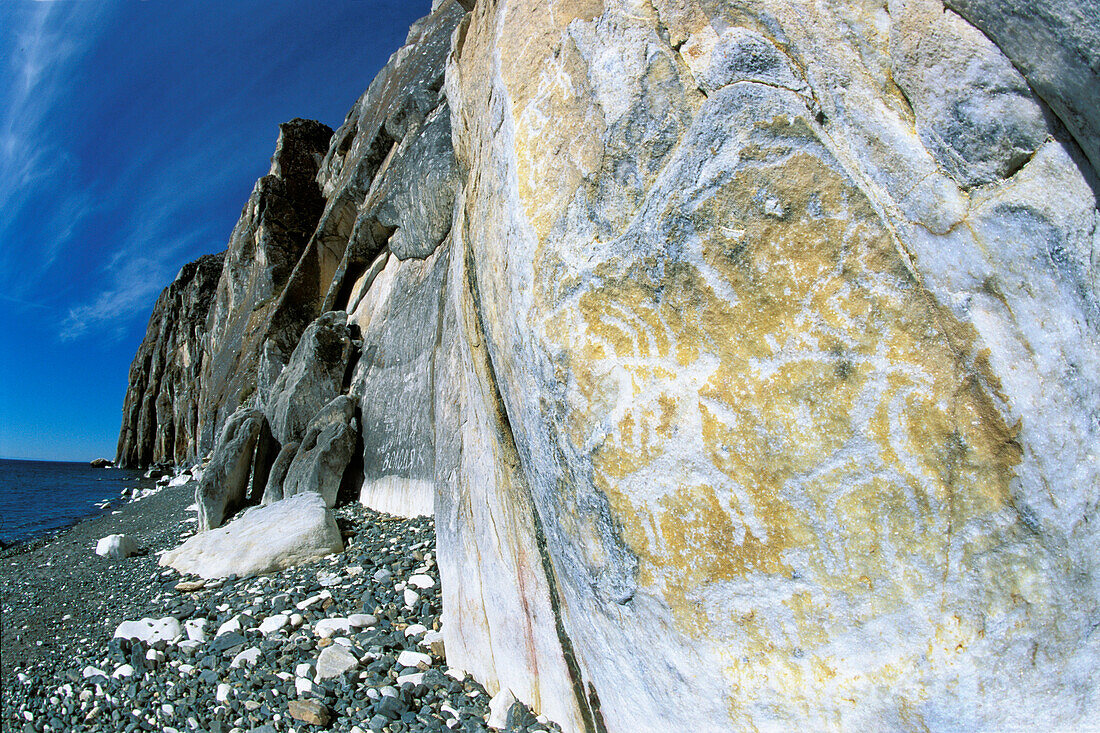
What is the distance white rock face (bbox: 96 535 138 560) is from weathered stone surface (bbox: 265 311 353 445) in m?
2.57

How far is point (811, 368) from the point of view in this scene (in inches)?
61.1

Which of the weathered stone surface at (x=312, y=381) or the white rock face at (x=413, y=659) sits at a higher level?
the weathered stone surface at (x=312, y=381)

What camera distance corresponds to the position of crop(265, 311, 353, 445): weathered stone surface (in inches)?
367

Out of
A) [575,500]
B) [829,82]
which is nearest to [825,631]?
[575,500]

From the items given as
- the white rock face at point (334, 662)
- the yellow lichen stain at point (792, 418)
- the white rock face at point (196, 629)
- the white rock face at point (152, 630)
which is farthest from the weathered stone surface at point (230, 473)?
the yellow lichen stain at point (792, 418)

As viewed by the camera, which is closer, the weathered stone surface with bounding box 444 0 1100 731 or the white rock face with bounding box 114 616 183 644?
the weathered stone surface with bounding box 444 0 1100 731

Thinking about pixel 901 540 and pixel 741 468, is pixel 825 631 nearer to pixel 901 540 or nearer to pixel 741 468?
pixel 901 540

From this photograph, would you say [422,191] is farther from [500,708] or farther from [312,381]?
[500,708]

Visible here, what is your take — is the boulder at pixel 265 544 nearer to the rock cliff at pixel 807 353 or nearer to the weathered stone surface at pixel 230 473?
the weathered stone surface at pixel 230 473

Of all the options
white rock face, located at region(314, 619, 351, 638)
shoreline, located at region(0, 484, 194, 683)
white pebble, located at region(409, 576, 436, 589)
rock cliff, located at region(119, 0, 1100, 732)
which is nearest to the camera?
rock cliff, located at region(119, 0, 1100, 732)

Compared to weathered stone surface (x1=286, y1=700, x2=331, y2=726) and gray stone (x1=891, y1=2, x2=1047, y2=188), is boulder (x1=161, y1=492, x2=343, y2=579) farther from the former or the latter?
gray stone (x1=891, y1=2, x2=1047, y2=188)

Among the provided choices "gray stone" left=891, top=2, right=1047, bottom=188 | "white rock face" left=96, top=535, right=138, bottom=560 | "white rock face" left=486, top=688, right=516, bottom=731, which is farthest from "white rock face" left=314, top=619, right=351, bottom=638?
"white rock face" left=96, top=535, right=138, bottom=560

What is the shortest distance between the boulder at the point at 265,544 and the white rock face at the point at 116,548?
4.59ft

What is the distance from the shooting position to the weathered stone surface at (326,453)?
7.70 m
